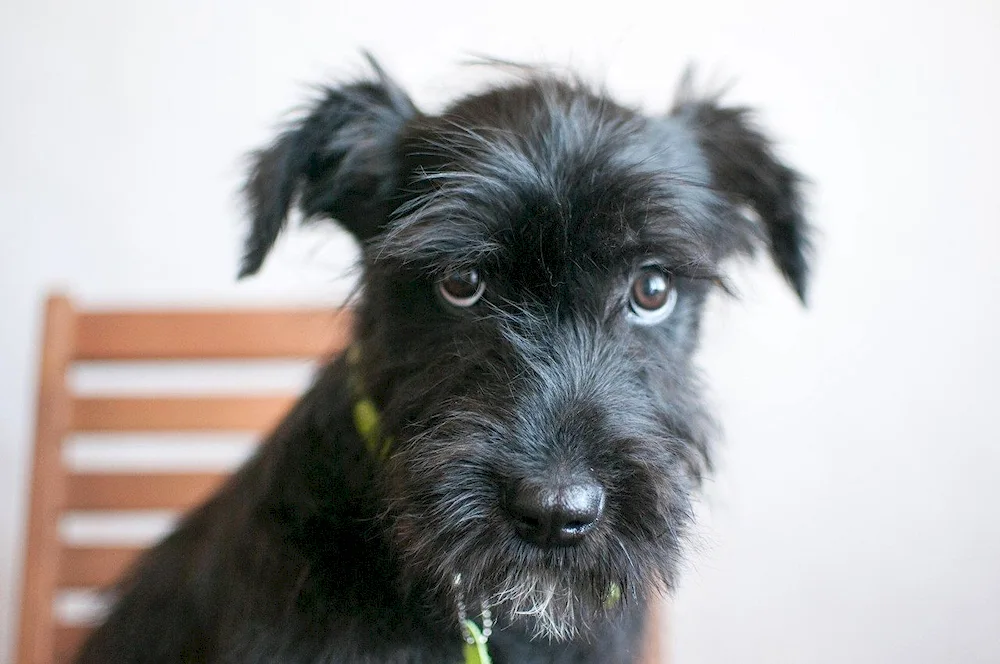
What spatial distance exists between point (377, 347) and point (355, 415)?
0.42 feet

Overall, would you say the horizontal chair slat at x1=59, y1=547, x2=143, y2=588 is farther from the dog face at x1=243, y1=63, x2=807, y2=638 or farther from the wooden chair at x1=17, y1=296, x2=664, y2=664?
the dog face at x1=243, y1=63, x2=807, y2=638

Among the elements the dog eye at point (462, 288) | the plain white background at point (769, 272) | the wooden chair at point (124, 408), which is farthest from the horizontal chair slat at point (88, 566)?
the dog eye at point (462, 288)

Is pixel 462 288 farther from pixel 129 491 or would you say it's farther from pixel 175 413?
pixel 129 491

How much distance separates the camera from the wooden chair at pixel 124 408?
2.07 m

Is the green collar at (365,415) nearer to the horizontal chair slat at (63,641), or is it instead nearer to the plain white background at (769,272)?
the plain white background at (769,272)

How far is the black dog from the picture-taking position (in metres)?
1.11

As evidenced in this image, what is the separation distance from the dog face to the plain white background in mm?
781

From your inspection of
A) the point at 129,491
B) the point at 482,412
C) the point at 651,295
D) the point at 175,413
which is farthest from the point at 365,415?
the point at 129,491

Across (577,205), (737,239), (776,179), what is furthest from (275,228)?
(776,179)

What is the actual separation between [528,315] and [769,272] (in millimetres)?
1188

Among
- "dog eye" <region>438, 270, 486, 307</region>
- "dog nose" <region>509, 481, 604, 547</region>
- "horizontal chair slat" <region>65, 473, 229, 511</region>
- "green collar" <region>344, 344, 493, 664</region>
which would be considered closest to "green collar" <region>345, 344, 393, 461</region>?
"green collar" <region>344, 344, 493, 664</region>

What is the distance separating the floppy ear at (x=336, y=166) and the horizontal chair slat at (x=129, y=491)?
1022 mm

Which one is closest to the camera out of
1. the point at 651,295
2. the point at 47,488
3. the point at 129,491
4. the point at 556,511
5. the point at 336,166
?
the point at 556,511

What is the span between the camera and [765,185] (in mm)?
1633
